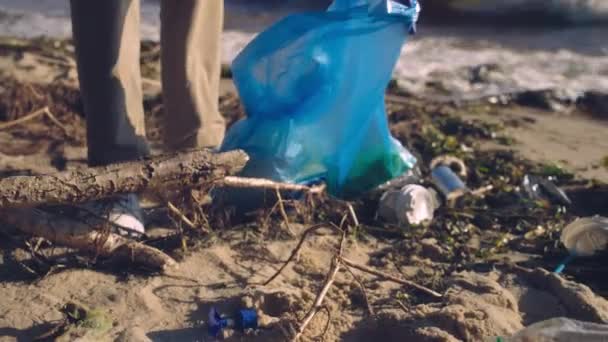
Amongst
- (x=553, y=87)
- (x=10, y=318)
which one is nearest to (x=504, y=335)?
(x=10, y=318)

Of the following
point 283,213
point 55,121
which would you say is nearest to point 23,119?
point 55,121

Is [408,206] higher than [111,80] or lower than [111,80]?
lower

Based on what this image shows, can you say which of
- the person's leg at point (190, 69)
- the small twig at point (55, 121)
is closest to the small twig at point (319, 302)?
the person's leg at point (190, 69)

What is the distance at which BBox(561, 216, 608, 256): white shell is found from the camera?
8.77ft

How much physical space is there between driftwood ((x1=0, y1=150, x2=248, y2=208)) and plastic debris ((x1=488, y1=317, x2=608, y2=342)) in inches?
36.2

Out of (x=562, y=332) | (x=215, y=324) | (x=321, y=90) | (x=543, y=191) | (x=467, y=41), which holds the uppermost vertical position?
(x=321, y=90)

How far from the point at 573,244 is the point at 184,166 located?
1.24 meters

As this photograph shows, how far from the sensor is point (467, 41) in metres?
5.67

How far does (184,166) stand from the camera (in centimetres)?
241

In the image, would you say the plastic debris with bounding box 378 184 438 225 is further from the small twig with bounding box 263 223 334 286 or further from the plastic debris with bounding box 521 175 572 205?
the small twig with bounding box 263 223 334 286

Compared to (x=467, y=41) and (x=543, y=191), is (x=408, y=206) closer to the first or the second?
(x=543, y=191)

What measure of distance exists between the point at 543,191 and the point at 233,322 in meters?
1.47

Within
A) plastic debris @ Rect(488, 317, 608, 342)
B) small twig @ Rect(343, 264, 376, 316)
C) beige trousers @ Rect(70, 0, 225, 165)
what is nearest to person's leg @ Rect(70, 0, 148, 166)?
beige trousers @ Rect(70, 0, 225, 165)

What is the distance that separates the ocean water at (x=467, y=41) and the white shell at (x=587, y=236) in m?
1.85
